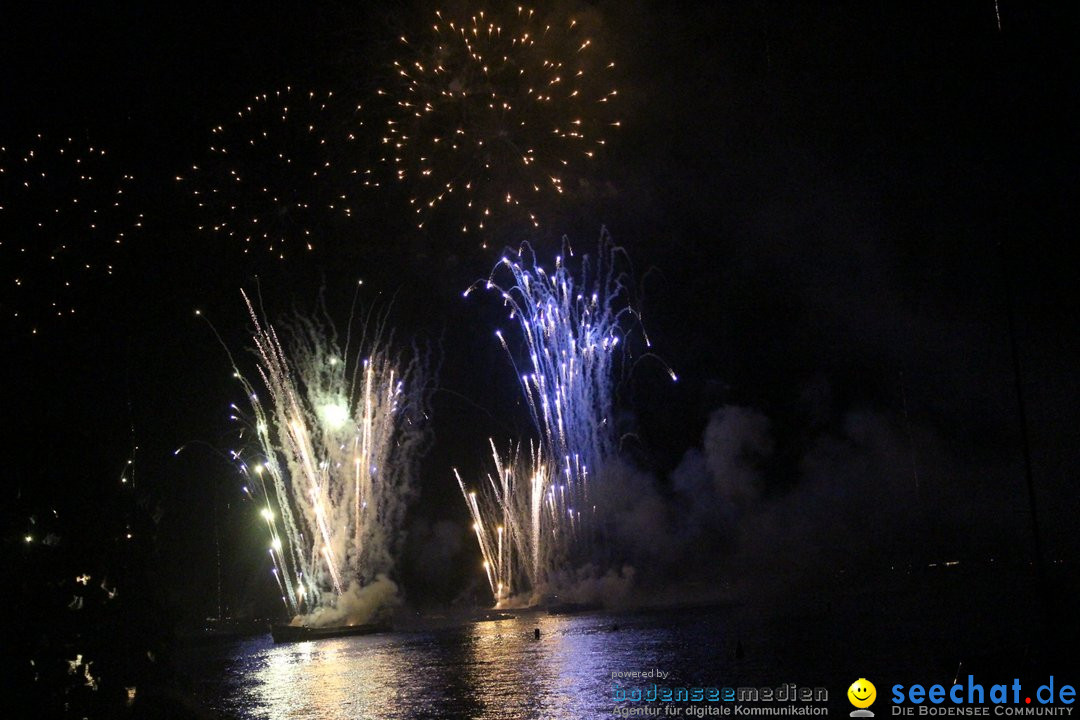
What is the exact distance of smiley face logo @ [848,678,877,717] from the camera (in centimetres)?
1892

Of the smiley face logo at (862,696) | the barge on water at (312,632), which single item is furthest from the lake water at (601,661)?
Answer: the barge on water at (312,632)

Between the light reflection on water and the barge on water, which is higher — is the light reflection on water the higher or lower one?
the higher one

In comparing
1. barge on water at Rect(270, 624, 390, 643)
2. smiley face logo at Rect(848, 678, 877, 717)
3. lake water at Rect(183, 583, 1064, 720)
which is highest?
smiley face logo at Rect(848, 678, 877, 717)

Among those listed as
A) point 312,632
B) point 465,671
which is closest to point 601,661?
point 465,671

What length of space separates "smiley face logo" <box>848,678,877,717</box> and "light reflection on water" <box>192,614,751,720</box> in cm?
569

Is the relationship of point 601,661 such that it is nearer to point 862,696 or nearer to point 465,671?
point 465,671

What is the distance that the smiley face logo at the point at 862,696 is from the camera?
62.1ft

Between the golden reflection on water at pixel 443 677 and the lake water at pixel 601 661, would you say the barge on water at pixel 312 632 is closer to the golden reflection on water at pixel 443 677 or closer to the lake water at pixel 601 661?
the lake water at pixel 601 661

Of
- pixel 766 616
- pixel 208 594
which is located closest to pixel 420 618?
pixel 208 594

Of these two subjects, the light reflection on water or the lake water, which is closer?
the lake water

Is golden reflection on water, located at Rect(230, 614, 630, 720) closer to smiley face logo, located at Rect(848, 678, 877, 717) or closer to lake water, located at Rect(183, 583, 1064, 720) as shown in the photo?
lake water, located at Rect(183, 583, 1064, 720)

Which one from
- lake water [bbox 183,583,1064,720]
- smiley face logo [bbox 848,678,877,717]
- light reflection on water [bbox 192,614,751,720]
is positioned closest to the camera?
smiley face logo [bbox 848,678,877,717]

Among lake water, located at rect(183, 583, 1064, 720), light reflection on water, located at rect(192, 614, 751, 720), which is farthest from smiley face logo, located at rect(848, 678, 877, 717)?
light reflection on water, located at rect(192, 614, 751, 720)

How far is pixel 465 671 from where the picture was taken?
3441 cm
